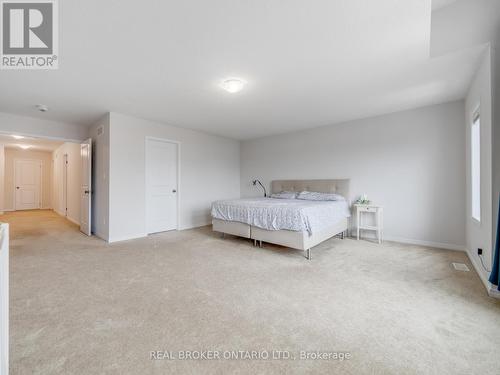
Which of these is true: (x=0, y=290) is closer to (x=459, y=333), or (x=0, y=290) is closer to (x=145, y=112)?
(x=459, y=333)

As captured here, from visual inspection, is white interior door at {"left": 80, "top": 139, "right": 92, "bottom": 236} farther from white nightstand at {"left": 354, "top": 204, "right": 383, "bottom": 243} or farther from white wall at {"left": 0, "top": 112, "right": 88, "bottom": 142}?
white nightstand at {"left": 354, "top": 204, "right": 383, "bottom": 243}

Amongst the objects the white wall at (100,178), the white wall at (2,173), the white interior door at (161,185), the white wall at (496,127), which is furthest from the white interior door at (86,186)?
the white wall at (496,127)

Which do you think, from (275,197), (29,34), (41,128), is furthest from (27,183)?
(275,197)

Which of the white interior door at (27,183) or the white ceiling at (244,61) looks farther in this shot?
the white interior door at (27,183)

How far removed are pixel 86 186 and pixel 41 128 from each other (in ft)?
4.55

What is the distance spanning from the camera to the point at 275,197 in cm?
534

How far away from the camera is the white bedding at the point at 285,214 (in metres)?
3.15

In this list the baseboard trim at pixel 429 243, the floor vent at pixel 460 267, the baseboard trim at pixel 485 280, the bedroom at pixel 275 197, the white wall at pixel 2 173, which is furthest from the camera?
the white wall at pixel 2 173

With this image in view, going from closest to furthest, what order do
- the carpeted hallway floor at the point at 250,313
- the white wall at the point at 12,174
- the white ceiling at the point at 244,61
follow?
1. the carpeted hallway floor at the point at 250,313
2. the white ceiling at the point at 244,61
3. the white wall at the point at 12,174

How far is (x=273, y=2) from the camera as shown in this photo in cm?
164

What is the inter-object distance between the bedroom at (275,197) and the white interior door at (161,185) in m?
0.04

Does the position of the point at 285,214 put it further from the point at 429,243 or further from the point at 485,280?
the point at 429,243

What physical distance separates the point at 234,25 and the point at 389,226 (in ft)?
13.6

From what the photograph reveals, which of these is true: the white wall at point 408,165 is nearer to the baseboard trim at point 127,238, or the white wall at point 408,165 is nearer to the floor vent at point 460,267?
the floor vent at point 460,267
